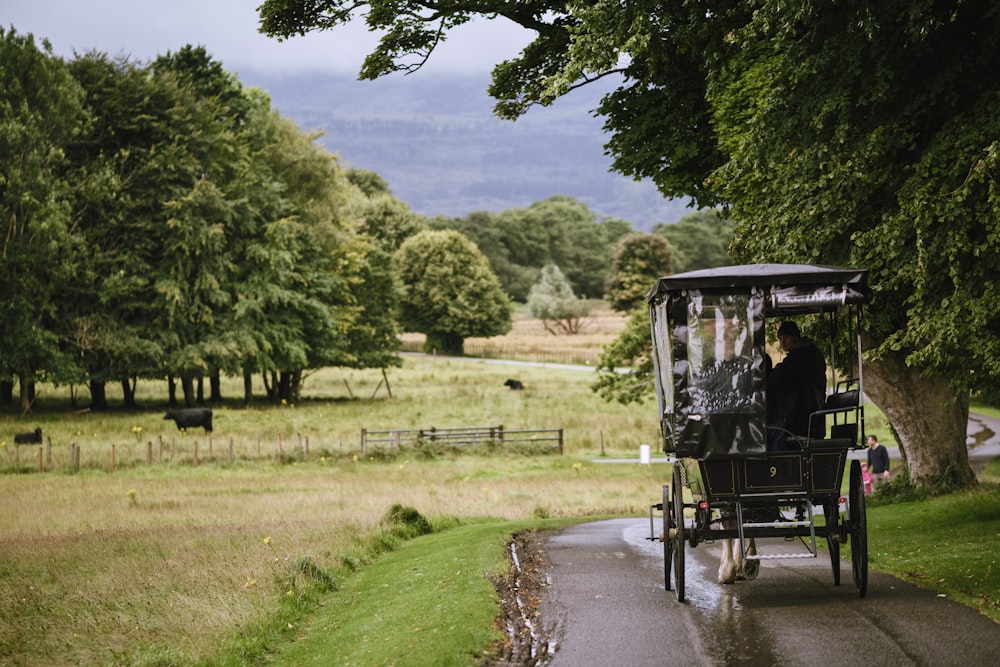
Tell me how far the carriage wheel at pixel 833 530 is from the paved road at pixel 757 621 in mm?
250

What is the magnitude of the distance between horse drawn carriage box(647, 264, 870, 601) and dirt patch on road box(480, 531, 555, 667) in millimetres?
1735

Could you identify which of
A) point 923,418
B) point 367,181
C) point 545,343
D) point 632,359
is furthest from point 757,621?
point 367,181

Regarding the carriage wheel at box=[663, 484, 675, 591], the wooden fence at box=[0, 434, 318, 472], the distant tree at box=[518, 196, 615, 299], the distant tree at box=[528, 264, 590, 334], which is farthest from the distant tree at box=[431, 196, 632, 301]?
the carriage wheel at box=[663, 484, 675, 591]

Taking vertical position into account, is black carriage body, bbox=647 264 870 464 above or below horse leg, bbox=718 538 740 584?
above

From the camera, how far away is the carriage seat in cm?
1184

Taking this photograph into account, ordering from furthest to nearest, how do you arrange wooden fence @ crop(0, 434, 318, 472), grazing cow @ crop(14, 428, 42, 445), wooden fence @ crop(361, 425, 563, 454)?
wooden fence @ crop(361, 425, 563, 454), grazing cow @ crop(14, 428, 42, 445), wooden fence @ crop(0, 434, 318, 472)

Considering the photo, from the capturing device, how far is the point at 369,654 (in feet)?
35.7

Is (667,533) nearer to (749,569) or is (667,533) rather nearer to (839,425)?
(749,569)

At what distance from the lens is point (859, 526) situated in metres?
11.7

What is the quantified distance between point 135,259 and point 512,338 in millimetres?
68749

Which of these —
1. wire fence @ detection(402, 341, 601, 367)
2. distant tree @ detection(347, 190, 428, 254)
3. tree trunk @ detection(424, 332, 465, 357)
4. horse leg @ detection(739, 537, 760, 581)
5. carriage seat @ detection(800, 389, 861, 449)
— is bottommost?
horse leg @ detection(739, 537, 760, 581)

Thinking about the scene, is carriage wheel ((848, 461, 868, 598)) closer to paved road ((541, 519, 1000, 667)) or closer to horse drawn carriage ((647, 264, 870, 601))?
horse drawn carriage ((647, 264, 870, 601))

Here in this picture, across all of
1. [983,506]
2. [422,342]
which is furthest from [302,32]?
[422,342]

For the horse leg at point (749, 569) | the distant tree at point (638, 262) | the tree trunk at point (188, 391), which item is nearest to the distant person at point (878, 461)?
→ the horse leg at point (749, 569)
